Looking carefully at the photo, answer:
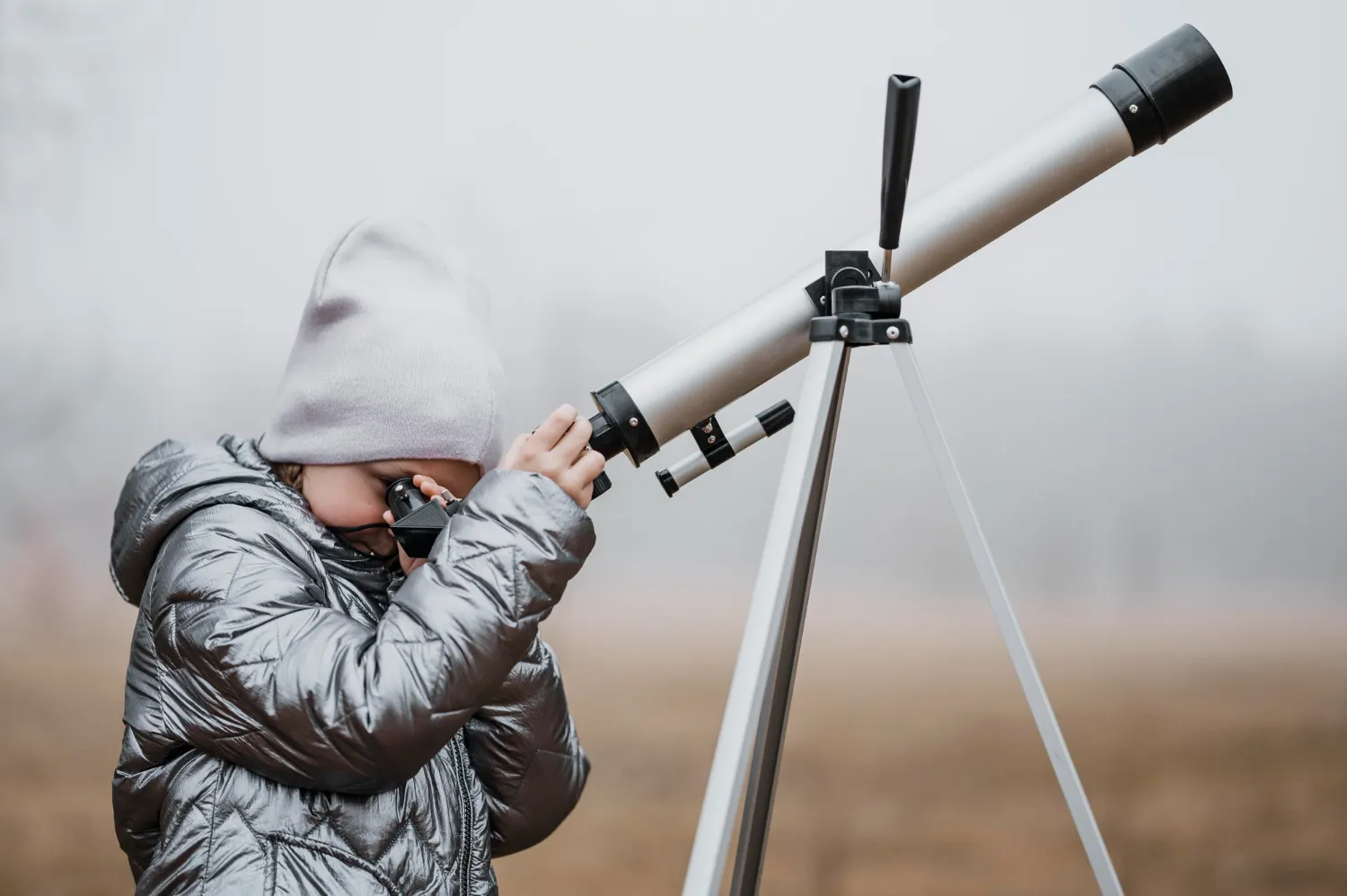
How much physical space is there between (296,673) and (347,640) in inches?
1.4

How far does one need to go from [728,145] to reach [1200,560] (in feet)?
3.30

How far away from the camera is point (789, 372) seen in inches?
75.1

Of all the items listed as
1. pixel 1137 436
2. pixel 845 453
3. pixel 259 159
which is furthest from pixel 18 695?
pixel 1137 436

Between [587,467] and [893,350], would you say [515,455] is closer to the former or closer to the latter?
[587,467]

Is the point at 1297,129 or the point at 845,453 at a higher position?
the point at 1297,129

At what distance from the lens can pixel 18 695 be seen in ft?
6.10

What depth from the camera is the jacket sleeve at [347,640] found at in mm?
724

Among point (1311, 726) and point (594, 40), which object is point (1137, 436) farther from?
point (594, 40)

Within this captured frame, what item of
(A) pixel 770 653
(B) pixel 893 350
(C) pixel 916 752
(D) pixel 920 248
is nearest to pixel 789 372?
(C) pixel 916 752

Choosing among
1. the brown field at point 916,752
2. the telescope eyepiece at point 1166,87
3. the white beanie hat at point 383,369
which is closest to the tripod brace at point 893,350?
the telescope eyepiece at point 1166,87

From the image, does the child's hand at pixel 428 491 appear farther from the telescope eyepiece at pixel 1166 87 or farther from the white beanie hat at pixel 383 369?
the telescope eyepiece at pixel 1166 87

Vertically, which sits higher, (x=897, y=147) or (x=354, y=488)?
(x=897, y=147)

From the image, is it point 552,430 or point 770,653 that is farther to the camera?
point 552,430

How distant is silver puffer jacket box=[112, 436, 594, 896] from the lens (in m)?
0.73
